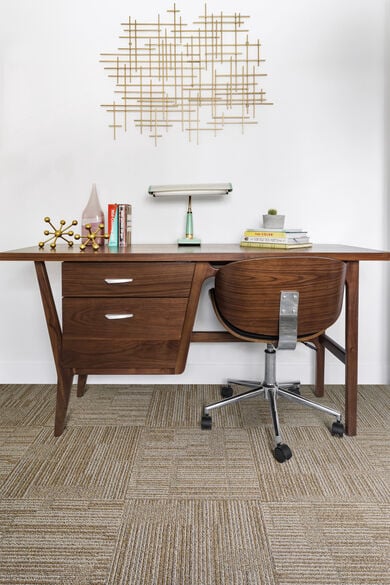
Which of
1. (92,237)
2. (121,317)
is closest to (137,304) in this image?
(121,317)

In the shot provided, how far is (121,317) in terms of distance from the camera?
197 cm

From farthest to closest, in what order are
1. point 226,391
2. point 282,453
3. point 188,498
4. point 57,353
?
point 226,391, point 57,353, point 282,453, point 188,498

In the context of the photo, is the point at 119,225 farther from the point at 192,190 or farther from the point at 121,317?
the point at 121,317

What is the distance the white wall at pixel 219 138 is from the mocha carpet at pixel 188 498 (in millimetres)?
833

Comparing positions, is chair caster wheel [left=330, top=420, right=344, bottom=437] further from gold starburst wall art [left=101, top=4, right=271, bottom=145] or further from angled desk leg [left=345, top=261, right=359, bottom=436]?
gold starburst wall art [left=101, top=4, right=271, bottom=145]

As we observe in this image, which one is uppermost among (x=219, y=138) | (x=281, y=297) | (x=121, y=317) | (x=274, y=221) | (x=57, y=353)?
(x=219, y=138)

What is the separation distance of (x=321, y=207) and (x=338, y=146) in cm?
34

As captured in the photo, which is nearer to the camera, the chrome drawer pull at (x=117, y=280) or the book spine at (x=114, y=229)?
the chrome drawer pull at (x=117, y=280)

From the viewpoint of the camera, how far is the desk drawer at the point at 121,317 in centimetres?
196

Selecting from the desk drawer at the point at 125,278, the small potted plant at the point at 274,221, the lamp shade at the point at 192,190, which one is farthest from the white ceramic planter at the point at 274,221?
the desk drawer at the point at 125,278

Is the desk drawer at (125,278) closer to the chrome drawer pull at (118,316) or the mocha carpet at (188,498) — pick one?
the chrome drawer pull at (118,316)

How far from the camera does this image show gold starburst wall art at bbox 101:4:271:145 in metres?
2.47

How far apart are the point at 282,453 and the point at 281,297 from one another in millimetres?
596

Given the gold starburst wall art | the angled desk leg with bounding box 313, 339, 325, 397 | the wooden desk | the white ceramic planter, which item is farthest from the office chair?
the gold starburst wall art
